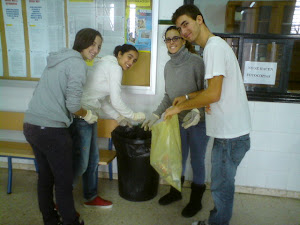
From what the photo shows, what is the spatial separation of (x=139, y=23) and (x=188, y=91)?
32.9 inches

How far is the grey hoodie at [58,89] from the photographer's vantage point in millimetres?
1432

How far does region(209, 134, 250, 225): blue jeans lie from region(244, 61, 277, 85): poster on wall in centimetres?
101

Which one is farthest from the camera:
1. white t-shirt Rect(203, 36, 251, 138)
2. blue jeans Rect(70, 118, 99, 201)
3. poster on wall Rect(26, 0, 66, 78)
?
poster on wall Rect(26, 0, 66, 78)

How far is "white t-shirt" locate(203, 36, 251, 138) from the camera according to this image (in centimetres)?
125

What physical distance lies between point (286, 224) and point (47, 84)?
6.81 ft

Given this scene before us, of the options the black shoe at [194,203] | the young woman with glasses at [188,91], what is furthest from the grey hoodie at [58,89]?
the black shoe at [194,203]

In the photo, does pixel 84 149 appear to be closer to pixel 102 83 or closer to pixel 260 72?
pixel 102 83

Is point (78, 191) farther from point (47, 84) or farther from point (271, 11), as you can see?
point (271, 11)

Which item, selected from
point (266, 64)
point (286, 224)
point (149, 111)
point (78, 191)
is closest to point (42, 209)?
point (78, 191)

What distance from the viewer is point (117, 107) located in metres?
1.92

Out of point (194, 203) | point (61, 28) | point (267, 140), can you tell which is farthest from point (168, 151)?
point (61, 28)

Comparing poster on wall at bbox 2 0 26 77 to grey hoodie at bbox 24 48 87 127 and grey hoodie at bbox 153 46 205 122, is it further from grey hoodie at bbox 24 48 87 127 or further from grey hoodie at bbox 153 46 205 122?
grey hoodie at bbox 153 46 205 122

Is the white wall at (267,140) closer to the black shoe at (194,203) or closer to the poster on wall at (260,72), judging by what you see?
the poster on wall at (260,72)

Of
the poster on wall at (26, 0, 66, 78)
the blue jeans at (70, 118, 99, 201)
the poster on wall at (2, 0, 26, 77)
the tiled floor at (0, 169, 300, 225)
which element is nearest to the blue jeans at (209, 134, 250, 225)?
the tiled floor at (0, 169, 300, 225)
